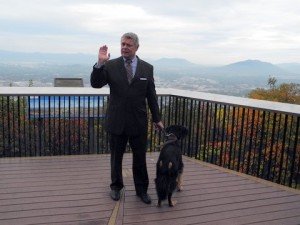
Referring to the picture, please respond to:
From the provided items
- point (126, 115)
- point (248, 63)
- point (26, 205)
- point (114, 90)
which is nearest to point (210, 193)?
point (126, 115)

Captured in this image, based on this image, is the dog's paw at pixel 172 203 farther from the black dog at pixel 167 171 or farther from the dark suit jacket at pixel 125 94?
the dark suit jacket at pixel 125 94

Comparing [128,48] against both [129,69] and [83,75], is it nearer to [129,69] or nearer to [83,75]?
[129,69]

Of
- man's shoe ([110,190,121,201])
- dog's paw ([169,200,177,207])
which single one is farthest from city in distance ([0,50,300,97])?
dog's paw ([169,200,177,207])

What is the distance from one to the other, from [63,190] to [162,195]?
1.19 meters

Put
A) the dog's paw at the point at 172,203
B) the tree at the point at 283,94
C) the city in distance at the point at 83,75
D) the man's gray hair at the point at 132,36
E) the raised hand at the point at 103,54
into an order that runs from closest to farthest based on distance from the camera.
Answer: the raised hand at the point at 103,54 < the man's gray hair at the point at 132,36 < the dog's paw at the point at 172,203 < the city in distance at the point at 83,75 < the tree at the point at 283,94

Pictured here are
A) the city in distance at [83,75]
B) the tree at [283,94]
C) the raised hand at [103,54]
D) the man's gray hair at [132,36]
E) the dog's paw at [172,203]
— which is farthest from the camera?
the tree at [283,94]

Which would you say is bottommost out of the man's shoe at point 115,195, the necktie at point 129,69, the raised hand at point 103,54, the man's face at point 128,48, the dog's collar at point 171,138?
the man's shoe at point 115,195

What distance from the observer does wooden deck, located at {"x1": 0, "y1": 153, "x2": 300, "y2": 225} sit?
2.94 metres

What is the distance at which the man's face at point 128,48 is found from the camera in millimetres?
2930

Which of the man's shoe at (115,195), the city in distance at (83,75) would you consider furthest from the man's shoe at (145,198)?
the city in distance at (83,75)

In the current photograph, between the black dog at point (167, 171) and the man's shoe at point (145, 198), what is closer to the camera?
the black dog at point (167, 171)

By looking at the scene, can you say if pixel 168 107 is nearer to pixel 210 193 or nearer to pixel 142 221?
pixel 210 193

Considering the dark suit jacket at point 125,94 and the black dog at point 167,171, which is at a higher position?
the dark suit jacket at point 125,94

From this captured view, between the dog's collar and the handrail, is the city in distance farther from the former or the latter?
the dog's collar
